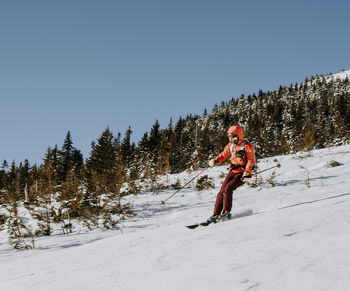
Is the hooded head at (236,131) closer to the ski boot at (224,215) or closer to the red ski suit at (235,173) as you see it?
the red ski suit at (235,173)

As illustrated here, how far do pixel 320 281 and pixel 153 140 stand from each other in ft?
145

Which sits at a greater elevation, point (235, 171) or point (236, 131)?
point (236, 131)

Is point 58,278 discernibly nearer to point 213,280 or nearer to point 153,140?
point 213,280

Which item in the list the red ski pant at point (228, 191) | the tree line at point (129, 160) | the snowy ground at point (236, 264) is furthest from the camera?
the tree line at point (129, 160)

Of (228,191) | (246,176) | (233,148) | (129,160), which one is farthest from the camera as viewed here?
(129,160)

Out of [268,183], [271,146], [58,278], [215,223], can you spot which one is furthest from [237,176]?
[271,146]

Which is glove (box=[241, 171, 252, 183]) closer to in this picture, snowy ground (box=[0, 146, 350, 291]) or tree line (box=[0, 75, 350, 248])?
snowy ground (box=[0, 146, 350, 291])

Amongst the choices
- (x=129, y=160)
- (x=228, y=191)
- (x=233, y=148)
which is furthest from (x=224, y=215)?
(x=129, y=160)

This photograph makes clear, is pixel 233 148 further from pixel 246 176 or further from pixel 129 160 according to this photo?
pixel 129 160

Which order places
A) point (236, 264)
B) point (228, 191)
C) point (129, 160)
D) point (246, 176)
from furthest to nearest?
1. point (129, 160)
2. point (228, 191)
3. point (246, 176)
4. point (236, 264)

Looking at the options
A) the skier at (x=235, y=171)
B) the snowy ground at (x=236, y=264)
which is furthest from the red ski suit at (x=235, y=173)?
the snowy ground at (x=236, y=264)

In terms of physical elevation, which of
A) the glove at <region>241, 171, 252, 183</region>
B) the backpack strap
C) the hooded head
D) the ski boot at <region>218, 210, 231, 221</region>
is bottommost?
the ski boot at <region>218, 210, 231, 221</region>

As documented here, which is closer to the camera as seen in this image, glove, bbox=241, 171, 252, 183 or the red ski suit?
glove, bbox=241, 171, 252, 183

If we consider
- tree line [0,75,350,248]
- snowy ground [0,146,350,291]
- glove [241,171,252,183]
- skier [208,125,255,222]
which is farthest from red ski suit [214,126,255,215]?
tree line [0,75,350,248]
